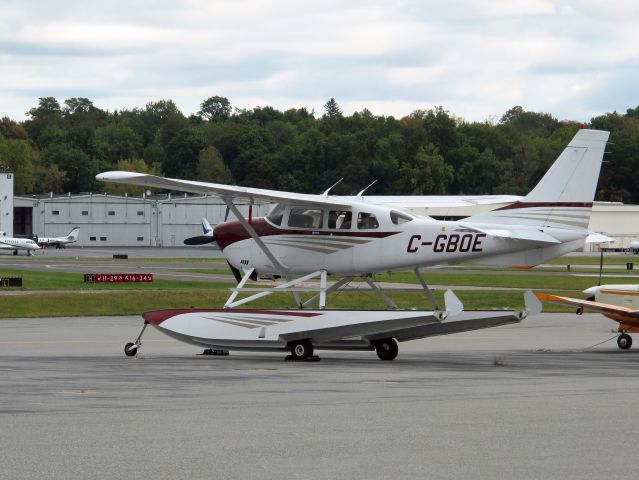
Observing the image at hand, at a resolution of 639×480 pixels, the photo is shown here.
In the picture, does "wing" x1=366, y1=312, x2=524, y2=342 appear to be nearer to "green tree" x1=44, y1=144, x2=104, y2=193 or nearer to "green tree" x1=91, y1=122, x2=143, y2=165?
"green tree" x1=44, y1=144, x2=104, y2=193

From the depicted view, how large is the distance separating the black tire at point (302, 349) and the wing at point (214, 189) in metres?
2.62

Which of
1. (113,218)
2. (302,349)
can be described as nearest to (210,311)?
(302,349)

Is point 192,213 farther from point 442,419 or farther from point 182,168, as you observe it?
point 442,419

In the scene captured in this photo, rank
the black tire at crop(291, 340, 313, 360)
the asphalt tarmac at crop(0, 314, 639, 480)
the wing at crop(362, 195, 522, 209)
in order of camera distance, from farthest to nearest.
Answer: the wing at crop(362, 195, 522, 209) < the black tire at crop(291, 340, 313, 360) < the asphalt tarmac at crop(0, 314, 639, 480)

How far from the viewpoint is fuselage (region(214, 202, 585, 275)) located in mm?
20988

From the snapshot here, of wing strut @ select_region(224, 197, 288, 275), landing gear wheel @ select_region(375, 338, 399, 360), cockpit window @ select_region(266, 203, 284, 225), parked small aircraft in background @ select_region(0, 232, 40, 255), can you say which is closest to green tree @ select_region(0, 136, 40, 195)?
parked small aircraft in background @ select_region(0, 232, 40, 255)

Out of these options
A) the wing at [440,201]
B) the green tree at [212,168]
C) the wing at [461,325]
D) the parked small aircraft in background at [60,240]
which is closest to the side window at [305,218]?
the wing at [461,325]

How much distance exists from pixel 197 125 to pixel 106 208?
77.3m

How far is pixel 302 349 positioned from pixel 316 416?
7.87m

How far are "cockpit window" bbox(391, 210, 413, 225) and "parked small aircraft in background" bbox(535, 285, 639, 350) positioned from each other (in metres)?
3.76

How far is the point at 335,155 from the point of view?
5394 inches

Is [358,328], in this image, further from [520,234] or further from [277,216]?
[520,234]

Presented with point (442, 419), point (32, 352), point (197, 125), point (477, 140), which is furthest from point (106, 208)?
point (442, 419)

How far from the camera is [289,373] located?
18.0 metres
